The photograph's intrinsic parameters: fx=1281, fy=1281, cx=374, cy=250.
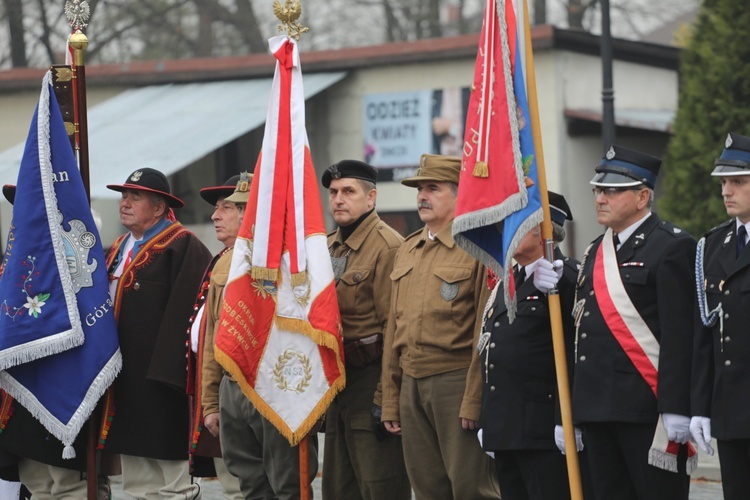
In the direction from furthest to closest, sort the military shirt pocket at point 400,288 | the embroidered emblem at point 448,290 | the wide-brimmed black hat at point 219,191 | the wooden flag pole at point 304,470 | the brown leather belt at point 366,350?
the wide-brimmed black hat at point 219,191, the brown leather belt at point 366,350, the wooden flag pole at point 304,470, the military shirt pocket at point 400,288, the embroidered emblem at point 448,290

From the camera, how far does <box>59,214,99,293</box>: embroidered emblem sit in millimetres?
7363

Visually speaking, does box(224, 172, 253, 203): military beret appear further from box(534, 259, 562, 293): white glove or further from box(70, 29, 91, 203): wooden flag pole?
box(534, 259, 562, 293): white glove

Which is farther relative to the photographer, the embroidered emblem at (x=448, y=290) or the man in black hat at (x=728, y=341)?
the embroidered emblem at (x=448, y=290)

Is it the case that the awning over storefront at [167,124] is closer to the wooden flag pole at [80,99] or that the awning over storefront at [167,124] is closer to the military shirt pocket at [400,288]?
the wooden flag pole at [80,99]

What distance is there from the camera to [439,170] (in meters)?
6.59

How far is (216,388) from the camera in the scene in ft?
24.0

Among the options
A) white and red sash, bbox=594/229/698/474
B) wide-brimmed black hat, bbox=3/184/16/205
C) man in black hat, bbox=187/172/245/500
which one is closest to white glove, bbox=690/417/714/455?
white and red sash, bbox=594/229/698/474

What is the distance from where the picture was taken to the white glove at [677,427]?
5.34 metres

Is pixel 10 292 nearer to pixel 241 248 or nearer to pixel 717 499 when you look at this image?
pixel 241 248

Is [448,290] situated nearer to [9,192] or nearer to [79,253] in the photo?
[79,253]

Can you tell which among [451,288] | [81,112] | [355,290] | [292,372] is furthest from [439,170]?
[81,112]

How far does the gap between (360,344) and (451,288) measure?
31.5 inches

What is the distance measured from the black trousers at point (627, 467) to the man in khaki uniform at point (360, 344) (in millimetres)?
1452

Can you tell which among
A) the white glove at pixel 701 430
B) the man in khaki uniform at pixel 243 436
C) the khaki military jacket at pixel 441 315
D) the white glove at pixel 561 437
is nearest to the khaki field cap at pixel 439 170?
the khaki military jacket at pixel 441 315
